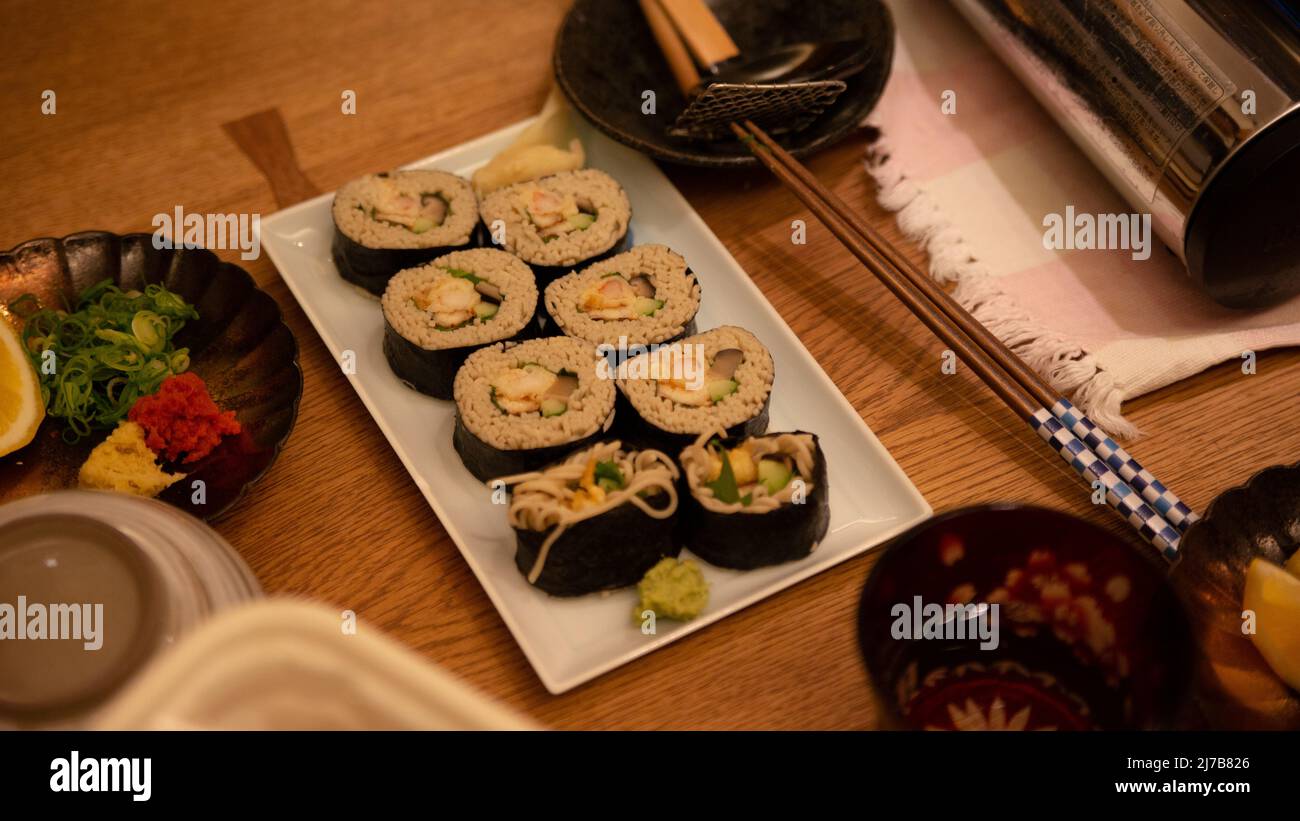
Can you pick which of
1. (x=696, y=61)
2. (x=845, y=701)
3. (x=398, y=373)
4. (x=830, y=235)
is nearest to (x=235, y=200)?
(x=398, y=373)

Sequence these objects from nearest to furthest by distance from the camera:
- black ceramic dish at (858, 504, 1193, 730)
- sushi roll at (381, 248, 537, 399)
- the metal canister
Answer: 1. black ceramic dish at (858, 504, 1193, 730)
2. the metal canister
3. sushi roll at (381, 248, 537, 399)

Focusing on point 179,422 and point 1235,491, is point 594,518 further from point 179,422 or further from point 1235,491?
point 1235,491

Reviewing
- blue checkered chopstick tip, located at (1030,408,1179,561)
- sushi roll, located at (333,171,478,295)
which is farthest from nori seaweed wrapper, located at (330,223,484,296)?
blue checkered chopstick tip, located at (1030,408,1179,561)

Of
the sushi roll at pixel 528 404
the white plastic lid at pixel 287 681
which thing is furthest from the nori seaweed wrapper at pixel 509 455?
the white plastic lid at pixel 287 681

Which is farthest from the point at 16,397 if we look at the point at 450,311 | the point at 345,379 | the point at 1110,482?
the point at 1110,482

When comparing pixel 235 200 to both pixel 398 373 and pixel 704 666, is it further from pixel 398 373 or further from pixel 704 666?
pixel 704 666

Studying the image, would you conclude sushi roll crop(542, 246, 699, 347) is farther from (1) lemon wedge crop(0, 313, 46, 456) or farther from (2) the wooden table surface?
(1) lemon wedge crop(0, 313, 46, 456)
